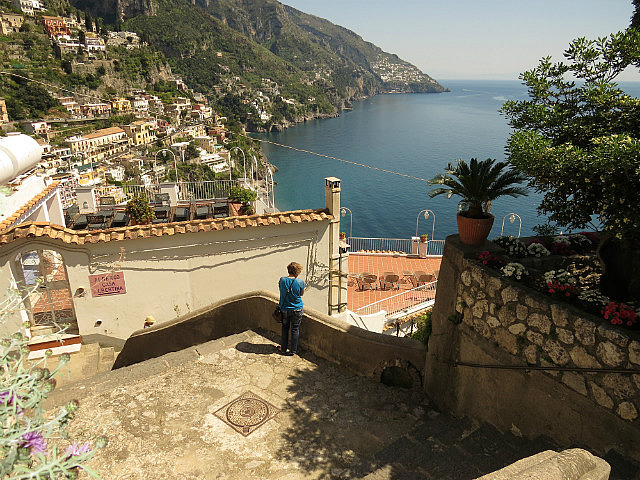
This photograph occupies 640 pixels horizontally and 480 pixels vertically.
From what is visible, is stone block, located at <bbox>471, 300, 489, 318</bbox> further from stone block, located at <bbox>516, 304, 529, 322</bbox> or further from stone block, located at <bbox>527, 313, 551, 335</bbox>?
stone block, located at <bbox>527, 313, 551, 335</bbox>

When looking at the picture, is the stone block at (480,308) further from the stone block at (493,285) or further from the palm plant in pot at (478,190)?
the palm plant in pot at (478,190)

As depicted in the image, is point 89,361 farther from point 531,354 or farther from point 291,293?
point 531,354

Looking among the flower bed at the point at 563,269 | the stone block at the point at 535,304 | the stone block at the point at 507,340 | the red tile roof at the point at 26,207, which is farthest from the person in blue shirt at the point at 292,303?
the red tile roof at the point at 26,207

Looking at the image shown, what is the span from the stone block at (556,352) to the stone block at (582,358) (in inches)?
2.4

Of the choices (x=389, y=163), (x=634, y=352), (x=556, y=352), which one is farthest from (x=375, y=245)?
(x=389, y=163)

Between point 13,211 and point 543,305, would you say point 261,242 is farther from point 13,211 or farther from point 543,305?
point 543,305

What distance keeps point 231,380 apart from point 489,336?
10.4 feet

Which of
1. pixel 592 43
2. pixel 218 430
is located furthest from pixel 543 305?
pixel 218 430

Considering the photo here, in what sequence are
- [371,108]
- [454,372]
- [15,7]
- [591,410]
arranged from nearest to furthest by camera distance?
1. [591,410]
2. [454,372]
3. [15,7]
4. [371,108]

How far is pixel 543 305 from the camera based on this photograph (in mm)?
3826

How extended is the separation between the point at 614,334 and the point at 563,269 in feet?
4.51

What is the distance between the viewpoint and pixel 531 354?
3.98m

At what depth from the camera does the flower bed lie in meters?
3.51

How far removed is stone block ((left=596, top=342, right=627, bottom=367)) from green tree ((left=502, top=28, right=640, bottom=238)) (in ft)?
2.87
